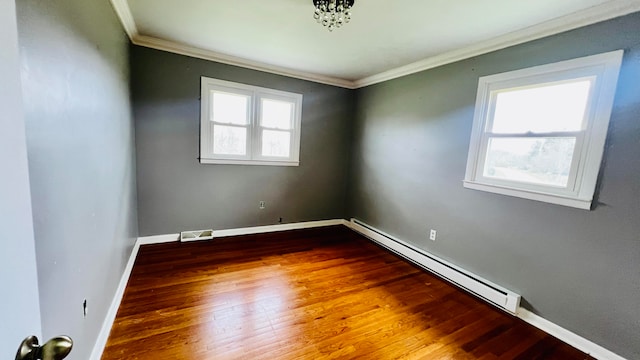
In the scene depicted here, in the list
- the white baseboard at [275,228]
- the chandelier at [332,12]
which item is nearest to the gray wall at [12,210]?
the chandelier at [332,12]

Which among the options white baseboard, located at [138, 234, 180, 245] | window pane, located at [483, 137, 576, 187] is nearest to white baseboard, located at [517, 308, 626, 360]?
window pane, located at [483, 137, 576, 187]

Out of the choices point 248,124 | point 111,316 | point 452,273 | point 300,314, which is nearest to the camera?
point 111,316

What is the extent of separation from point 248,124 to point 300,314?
2.53 m

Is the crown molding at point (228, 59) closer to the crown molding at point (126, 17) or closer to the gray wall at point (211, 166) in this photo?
the gray wall at point (211, 166)

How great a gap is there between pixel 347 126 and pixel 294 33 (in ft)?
6.78

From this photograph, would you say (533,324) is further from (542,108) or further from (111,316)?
(111,316)

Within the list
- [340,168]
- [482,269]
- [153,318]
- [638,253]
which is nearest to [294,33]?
[340,168]

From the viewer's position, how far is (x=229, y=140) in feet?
11.6

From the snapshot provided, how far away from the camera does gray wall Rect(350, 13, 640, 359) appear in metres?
1.74

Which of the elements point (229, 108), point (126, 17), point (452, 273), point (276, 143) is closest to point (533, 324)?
point (452, 273)

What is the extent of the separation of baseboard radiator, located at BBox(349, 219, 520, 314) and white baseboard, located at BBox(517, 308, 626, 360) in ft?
0.32

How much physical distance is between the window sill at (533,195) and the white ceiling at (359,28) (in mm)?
1277

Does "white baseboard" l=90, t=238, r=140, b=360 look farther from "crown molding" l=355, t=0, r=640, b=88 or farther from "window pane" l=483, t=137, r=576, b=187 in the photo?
"crown molding" l=355, t=0, r=640, b=88

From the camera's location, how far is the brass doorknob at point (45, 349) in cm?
48
